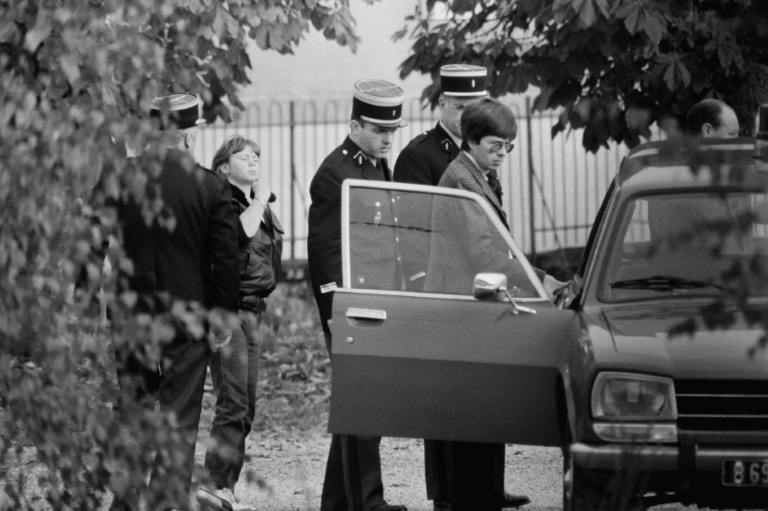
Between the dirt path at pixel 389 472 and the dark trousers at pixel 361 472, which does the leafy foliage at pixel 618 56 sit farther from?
the dark trousers at pixel 361 472

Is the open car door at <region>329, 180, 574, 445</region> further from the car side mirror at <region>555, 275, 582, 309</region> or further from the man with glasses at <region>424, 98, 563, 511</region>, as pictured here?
the car side mirror at <region>555, 275, 582, 309</region>

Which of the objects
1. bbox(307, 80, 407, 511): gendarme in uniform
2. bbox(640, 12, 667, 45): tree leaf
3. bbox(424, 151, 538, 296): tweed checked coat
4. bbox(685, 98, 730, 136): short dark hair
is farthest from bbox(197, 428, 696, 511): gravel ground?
bbox(640, 12, 667, 45): tree leaf

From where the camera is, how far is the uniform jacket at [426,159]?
25.4ft

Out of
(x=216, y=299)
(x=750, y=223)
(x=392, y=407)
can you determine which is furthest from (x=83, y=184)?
(x=216, y=299)

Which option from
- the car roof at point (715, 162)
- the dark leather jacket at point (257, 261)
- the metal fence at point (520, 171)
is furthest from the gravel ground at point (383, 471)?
the metal fence at point (520, 171)

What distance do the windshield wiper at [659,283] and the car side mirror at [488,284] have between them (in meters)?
0.53

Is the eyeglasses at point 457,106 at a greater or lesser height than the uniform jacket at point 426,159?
greater

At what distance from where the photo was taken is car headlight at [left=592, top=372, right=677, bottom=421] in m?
5.33

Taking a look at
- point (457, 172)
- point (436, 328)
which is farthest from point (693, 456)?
point (457, 172)

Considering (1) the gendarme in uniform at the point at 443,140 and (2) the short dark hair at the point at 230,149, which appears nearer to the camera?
(2) the short dark hair at the point at 230,149

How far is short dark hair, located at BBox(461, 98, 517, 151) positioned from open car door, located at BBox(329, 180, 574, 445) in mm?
635

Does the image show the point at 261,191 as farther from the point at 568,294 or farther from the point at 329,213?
the point at 568,294

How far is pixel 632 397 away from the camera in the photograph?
5.36 meters

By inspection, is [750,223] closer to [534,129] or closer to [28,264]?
[28,264]
